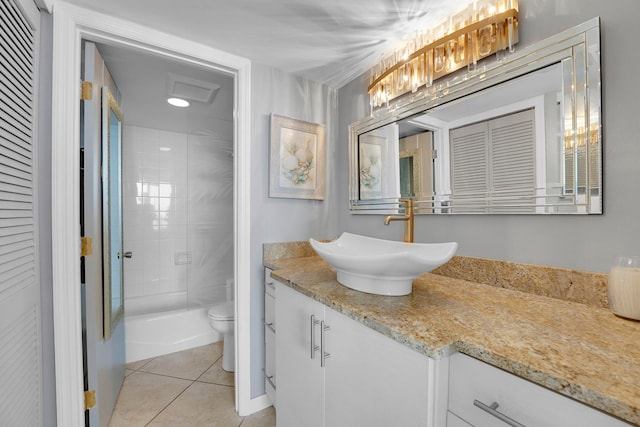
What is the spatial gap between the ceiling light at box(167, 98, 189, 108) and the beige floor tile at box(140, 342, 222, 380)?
212 cm

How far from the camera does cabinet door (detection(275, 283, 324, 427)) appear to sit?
1075 mm

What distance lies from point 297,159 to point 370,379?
138 cm

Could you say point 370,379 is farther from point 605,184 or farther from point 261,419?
point 261,419

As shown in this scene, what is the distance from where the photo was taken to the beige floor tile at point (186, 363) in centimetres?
213

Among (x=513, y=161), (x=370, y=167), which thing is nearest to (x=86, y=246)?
(x=370, y=167)

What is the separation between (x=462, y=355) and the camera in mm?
658

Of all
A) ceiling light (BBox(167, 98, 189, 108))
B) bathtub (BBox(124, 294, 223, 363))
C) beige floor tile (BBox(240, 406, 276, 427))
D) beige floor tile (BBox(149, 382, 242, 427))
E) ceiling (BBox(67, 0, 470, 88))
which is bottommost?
beige floor tile (BBox(240, 406, 276, 427))

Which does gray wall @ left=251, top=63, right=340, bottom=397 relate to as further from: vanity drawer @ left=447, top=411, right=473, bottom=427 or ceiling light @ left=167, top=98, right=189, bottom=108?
vanity drawer @ left=447, top=411, right=473, bottom=427

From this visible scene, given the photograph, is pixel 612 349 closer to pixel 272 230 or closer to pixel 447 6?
pixel 447 6

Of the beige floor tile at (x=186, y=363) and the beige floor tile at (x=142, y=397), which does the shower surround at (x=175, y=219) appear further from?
the beige floor tile at (x=142, y=397)

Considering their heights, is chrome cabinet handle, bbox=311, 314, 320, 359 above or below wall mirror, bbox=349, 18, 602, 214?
below

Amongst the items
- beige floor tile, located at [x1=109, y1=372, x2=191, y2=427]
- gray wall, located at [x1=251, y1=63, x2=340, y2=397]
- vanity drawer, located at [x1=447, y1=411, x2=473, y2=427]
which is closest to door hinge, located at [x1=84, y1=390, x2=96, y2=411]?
beige floor tile, located at [x1=109, y1=372, x2=191, y2=427]

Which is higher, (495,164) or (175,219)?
(495,164)

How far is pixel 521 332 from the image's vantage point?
0.71 meters
